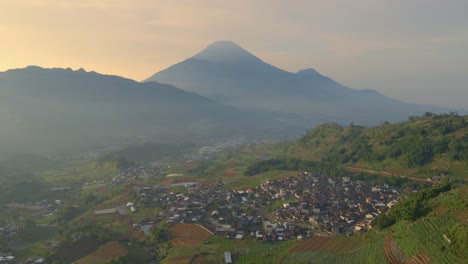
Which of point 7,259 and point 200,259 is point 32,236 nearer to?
point 7,259

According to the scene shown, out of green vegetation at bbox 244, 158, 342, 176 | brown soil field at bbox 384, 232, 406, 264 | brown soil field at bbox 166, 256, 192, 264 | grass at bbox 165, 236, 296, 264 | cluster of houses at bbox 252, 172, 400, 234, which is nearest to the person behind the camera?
brown soil field at bbox 384, 232, 406, 264

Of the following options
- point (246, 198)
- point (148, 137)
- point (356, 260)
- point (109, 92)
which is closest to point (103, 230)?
point (246, 198)

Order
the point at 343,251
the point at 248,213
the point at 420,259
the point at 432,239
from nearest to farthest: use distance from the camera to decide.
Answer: the point at 420,259 → the point at 432,239 → the point at 343,251 → the point at 248,213

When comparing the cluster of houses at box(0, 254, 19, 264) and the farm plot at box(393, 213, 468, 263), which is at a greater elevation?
the farm plot at box(393, 213, 468, 263)

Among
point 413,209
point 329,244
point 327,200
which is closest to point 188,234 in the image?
point 329,244

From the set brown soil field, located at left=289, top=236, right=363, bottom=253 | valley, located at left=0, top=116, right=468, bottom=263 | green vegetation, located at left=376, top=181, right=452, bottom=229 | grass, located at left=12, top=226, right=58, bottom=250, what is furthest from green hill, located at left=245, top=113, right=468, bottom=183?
grass, located at left=12, top=226, right=58, bottom=250

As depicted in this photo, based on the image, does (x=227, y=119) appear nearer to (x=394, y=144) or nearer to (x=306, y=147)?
(x=306, y=147)

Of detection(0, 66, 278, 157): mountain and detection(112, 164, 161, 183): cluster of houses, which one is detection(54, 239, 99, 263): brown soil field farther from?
detection(0, 66, 278, 157): mountain

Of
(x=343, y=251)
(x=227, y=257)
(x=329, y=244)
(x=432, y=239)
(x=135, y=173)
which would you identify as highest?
(x=432, y=239)
